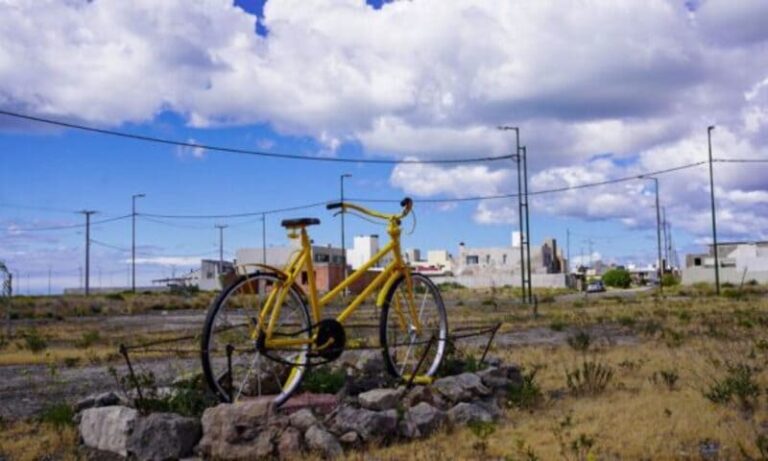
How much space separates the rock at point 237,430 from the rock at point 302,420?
20cm

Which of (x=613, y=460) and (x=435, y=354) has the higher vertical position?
(x=435, y=354)

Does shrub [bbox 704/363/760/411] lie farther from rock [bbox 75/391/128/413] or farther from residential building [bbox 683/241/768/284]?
residential building [bbox 683/241/768/284]

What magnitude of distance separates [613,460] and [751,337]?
12.4 m

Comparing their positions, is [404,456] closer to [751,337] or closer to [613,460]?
[613,460]

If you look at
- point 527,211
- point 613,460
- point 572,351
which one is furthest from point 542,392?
point 527,211

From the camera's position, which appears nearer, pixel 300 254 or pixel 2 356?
pixel 300 254

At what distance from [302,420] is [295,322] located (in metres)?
1.45

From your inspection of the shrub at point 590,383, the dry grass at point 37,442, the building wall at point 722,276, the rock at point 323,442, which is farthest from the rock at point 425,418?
the building wall at point 722,276

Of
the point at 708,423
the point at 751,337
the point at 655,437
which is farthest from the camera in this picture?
the point at 751,337

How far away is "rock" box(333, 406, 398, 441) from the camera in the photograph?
7531mm

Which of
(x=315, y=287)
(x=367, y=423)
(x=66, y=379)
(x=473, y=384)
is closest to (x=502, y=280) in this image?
(x=66, y=379)

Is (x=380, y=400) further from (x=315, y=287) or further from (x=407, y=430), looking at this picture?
A: (x=315, y=287)

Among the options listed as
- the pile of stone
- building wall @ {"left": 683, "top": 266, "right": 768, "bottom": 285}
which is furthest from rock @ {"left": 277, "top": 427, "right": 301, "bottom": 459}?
building wall @ {"left": 683, "top": 266, "right": 768, "bottom": 285}

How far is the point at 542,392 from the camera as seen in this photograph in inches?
415
